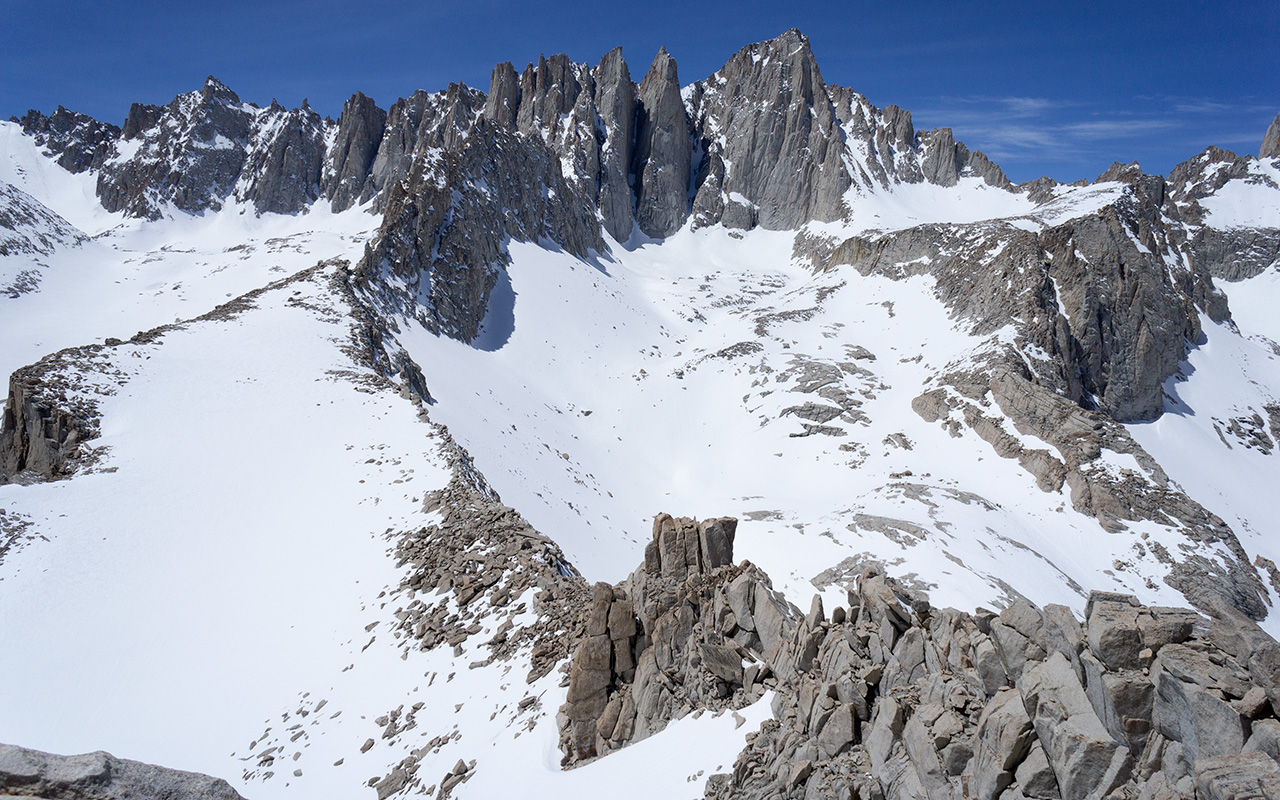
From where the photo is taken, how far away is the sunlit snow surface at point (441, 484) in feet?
36.7

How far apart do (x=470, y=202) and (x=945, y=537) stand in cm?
5228

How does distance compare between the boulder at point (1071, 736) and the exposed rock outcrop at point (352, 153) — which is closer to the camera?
the boulder at point (1071, 736)

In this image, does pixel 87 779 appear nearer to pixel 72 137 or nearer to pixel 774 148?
pixel 774 148

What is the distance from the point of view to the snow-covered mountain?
6766 mm

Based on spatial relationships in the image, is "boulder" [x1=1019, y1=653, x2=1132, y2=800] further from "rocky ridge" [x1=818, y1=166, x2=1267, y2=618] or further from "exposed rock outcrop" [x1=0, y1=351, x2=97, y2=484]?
"rocky ridge" [x1=818, y1=166, x2=1267, y2=618]

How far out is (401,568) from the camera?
570 inches

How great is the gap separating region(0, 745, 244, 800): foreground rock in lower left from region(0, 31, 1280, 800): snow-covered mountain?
0.08 m

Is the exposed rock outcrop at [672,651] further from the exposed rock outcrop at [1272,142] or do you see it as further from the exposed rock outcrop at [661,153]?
the exposed rock outcrop at [1272,142]

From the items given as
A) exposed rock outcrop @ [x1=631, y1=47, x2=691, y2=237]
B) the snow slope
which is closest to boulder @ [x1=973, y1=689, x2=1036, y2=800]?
the snow slope

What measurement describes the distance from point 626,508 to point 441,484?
1704 cm

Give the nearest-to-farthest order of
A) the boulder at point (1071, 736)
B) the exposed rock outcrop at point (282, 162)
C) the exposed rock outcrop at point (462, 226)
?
the boulder at point (1071, 736), the exposed rock outcrop at point (462, 226), the exposed rock outcrop at point (282, 162)

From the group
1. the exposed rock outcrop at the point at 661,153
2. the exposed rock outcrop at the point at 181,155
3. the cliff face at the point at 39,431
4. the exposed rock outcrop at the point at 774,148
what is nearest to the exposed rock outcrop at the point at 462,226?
the cliff face at the point at 39,431

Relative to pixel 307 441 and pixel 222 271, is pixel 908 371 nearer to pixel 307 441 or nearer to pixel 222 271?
pixel 307 441

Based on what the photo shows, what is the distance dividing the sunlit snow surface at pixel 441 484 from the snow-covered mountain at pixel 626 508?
129 mm
